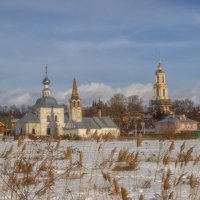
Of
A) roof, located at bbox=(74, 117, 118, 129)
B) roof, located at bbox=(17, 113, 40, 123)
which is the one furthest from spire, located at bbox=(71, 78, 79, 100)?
roof, located at bbox=(17, 113, 40, 123)

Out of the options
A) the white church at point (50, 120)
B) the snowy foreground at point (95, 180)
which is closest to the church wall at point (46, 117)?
the white church at point (50, 120)

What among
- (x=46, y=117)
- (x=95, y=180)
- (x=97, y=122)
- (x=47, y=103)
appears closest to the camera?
(x=95, y=180)

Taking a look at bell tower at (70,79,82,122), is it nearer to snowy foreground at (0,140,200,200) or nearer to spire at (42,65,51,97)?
spire at (42,65,51,97)

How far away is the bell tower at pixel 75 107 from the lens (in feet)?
286

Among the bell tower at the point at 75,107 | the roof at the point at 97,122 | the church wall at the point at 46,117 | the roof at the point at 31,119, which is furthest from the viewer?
the bell tower at the point at 75,107

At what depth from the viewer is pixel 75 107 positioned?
89625mm

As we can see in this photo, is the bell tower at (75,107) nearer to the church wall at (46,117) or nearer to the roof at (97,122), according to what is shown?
the roof at (97,122)

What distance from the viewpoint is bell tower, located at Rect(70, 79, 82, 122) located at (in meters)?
87.2

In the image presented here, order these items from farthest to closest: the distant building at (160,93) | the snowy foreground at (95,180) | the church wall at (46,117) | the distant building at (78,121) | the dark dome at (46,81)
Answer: the distant building at (160,93)
the dark dome at (46,81)
the church wall at (46,117)
the distant building at (78,121)
the snowy foreground at (95,180)

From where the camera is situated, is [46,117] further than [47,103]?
No

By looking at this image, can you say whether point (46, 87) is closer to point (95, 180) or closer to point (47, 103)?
point (47, 103)

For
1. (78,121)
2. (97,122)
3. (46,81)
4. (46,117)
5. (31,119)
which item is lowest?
(97,122)

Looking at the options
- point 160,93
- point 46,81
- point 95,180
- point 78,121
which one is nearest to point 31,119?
point 78,121

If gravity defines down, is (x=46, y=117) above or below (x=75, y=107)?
below
